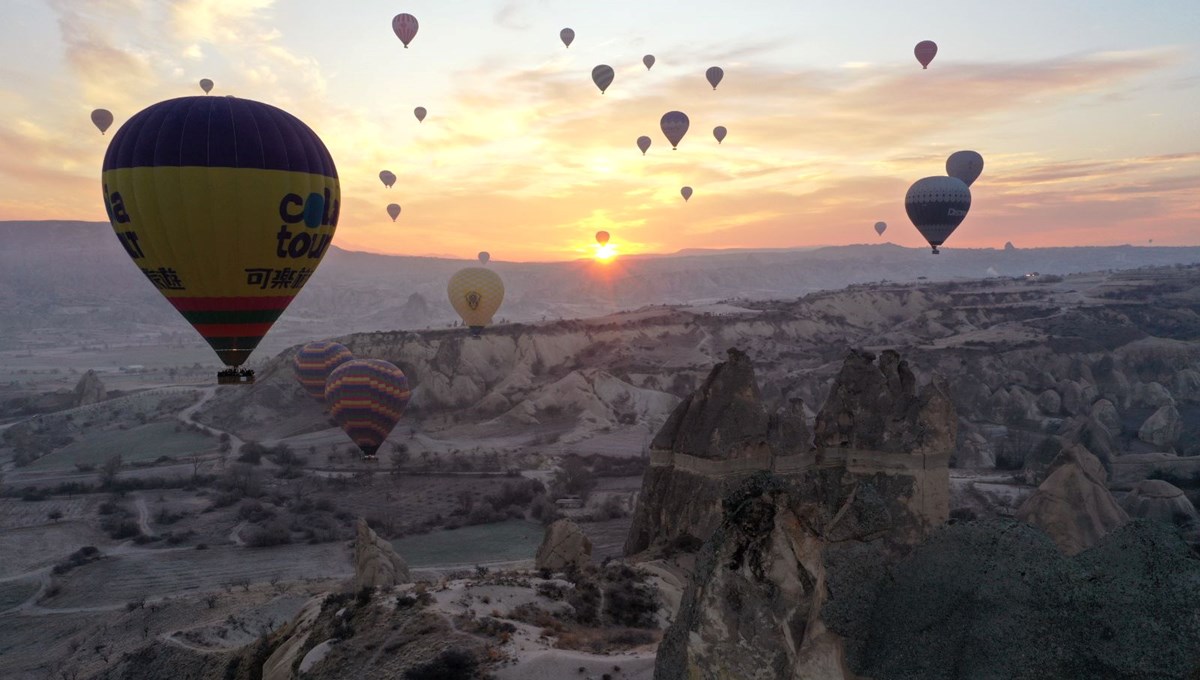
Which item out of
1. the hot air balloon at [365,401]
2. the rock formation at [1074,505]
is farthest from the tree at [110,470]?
the rock formation at [1074,505]

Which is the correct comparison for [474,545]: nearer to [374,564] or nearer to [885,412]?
[374,564]

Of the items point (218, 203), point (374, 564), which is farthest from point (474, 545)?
point (218, 203)

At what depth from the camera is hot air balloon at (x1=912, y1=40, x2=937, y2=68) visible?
5919 centimetres

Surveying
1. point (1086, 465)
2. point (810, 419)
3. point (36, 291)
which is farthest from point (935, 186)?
point (36, 291)

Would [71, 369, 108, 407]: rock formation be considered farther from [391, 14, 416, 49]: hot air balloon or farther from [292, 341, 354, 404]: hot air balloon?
[391, 14, 416, 49]: hot air balloon

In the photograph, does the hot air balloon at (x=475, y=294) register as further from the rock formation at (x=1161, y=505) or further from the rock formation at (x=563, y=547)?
the rock formation at (x=563, y=547)

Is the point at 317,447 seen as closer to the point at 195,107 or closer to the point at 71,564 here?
the point at 71,564

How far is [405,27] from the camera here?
5225 cm

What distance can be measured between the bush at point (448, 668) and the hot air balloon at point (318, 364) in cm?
4534

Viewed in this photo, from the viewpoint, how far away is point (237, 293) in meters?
20.1

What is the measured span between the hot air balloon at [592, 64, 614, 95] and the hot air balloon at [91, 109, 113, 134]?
115 ft

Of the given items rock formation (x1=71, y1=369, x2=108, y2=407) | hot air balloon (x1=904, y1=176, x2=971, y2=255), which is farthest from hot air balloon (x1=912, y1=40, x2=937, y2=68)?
rock formation (x1=71, y1=369, x2=108, y2=407)

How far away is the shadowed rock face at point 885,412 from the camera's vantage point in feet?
61.8

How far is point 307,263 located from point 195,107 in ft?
14.7
